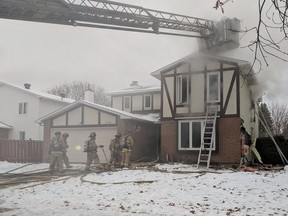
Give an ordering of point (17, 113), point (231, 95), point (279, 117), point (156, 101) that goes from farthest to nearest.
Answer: point (279, 117) < point (17, 113) < point (156, 101) < point (231, 95)

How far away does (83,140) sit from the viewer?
23.1 m

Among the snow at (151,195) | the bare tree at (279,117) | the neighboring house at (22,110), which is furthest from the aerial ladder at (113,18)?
the bare tree at (279,117)

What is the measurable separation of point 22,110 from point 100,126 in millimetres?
13899

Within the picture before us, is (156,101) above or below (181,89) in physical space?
below

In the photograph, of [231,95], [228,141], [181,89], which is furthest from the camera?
[181,89]

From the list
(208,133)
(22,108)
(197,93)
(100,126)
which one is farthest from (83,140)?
(22,108)

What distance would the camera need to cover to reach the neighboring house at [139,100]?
84.3 feet

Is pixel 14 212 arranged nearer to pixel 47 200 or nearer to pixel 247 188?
pixel 47 200

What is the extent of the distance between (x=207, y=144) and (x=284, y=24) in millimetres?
15834

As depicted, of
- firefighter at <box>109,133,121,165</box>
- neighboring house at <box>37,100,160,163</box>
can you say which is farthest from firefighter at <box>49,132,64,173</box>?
neighboring house at <box>37,100,160,163</box>

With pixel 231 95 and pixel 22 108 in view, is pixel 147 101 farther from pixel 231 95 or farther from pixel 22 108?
pixel 22 108

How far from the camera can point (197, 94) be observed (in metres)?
20.1

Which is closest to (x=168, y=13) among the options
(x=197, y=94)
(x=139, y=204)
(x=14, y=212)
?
(x=197, y=94)

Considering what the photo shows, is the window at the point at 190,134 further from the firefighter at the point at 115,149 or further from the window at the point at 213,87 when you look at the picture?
the firefighter at the point at 115,149
